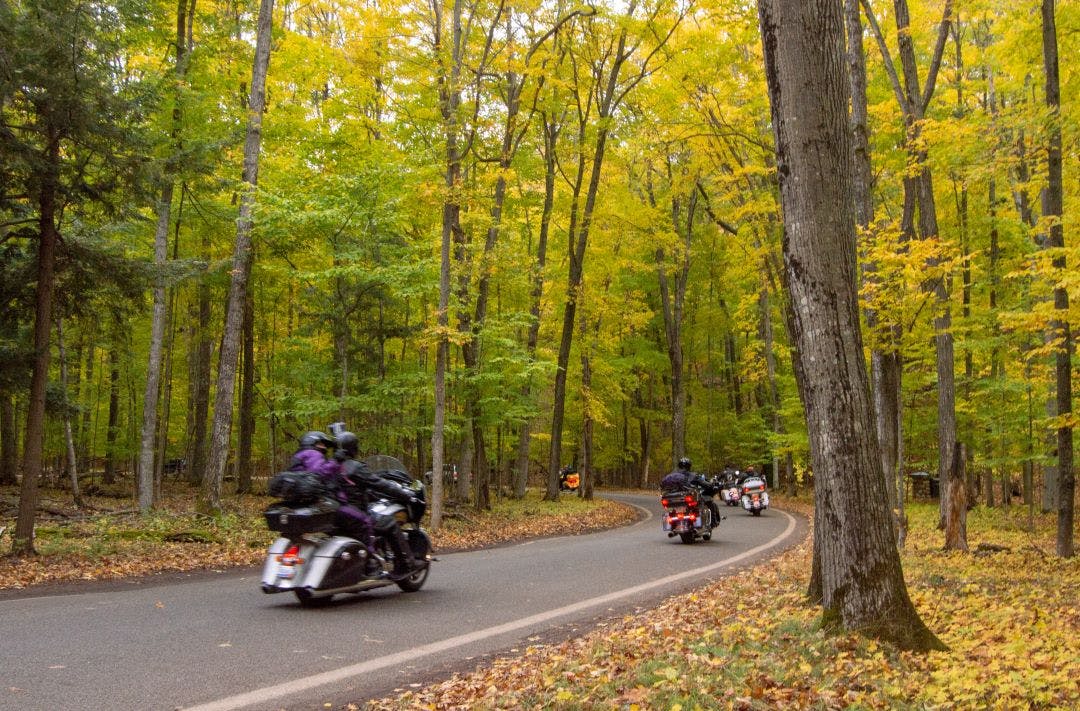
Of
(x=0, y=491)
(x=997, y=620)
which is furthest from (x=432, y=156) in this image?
(x=0, y=491)

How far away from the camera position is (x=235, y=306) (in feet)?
48.7

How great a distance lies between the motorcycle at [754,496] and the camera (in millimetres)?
23000

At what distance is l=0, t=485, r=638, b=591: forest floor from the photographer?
960cm

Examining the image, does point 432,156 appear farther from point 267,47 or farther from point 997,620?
point 997,620

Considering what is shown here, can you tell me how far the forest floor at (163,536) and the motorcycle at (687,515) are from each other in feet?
10.2

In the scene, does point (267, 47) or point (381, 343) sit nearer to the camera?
point (267, 47)

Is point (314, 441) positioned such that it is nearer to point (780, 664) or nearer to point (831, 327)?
point (780, 664)

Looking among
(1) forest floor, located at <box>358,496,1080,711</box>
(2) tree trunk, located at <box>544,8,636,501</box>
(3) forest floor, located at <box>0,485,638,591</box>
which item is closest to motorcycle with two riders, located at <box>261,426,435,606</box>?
(1) forest floor, located at <box>358,496,1080,711</box>

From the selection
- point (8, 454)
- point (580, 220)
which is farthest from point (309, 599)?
point (8, 454)

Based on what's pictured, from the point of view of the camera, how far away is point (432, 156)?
16.1 metres

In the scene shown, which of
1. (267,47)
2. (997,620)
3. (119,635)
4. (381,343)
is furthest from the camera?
(381,343)

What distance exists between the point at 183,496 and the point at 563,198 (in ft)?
49.7

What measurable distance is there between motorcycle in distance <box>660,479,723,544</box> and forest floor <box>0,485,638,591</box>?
10.2 ft

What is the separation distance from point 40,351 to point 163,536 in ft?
11.5
